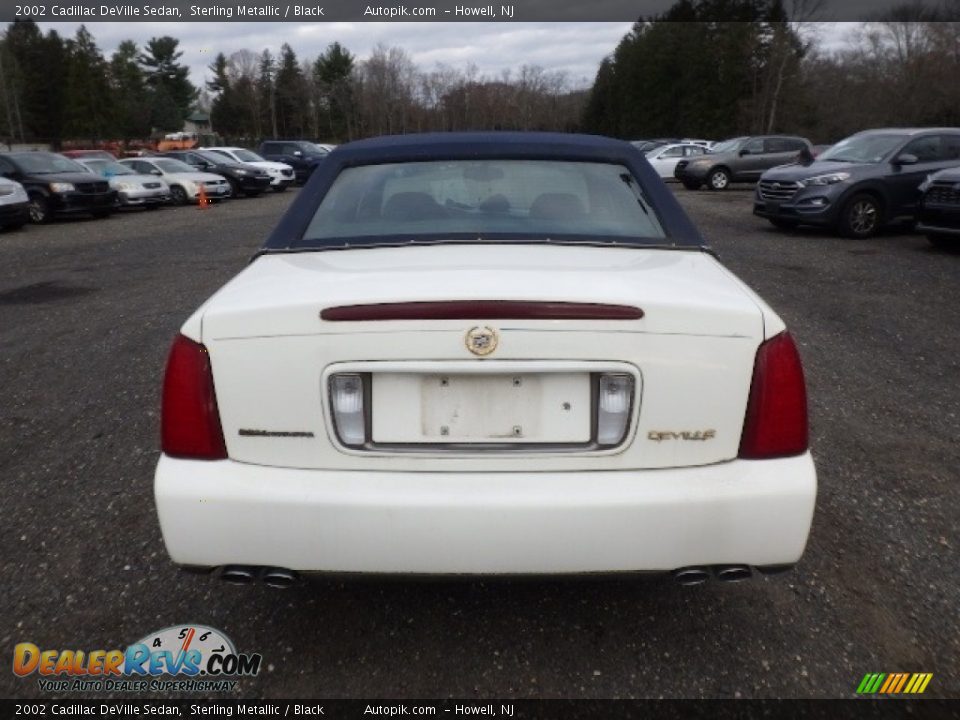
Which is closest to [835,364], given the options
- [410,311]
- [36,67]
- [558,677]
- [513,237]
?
[513,237]

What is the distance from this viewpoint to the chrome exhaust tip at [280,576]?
84.5 inches

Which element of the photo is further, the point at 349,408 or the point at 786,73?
the point at 786,73

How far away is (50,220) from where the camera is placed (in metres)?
17.5

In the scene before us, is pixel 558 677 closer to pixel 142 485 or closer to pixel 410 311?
pixel 410 311

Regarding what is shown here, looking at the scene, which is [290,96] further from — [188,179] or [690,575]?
[690,575]

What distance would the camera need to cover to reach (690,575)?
214 centimetres

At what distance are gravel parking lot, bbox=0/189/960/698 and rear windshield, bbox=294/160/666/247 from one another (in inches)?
51.5

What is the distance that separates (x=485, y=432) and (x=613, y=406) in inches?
13.9

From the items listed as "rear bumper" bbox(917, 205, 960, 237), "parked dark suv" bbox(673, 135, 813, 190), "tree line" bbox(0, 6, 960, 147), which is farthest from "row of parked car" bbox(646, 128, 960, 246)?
"tree line" bbox(0, 6, 960, 147)

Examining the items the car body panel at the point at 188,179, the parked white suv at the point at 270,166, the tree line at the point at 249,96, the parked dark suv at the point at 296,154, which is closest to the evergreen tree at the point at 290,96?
the tree line at the point at 249,96

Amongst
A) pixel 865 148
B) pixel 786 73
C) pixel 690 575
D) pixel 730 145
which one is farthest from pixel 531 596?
pixel 786 73

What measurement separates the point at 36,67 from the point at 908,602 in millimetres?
90457

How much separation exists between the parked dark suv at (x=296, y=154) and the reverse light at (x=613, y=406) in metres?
31.2

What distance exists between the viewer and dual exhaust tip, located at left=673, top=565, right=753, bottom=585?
213cm
